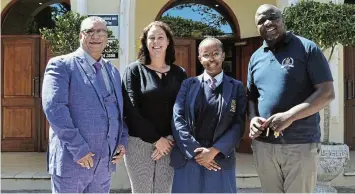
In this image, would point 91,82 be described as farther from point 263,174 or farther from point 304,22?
point 304,22

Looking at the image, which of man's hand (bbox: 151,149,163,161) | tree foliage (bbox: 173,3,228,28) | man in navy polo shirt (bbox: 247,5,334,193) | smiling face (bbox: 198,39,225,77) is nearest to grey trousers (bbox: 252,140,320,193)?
man in navy polo shirt (bbox: 247,5,334,193)

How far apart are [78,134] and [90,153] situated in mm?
159

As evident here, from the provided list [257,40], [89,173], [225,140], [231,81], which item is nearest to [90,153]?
Result: [89,173]

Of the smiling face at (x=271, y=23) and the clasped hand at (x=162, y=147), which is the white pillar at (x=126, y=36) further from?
the smiling face at (x=271, y=23)

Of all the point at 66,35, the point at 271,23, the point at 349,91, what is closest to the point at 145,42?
→ the point at 271,23

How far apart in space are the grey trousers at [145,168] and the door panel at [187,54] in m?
4.76

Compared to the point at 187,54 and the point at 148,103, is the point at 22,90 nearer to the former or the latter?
the point at 187,54

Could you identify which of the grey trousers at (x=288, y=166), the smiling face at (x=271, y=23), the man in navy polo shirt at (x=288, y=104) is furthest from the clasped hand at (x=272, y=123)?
the smiling face at (x=271, y=23)

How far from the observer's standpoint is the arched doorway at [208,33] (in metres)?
7.84

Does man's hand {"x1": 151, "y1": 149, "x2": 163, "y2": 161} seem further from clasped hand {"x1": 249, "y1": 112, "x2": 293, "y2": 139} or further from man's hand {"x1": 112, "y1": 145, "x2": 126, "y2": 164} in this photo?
clasped hand {"x1": 249, "y1": 112, "x2": 293, "y2": 139}

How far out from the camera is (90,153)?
9.05 feet

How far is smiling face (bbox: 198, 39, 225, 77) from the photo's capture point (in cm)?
295

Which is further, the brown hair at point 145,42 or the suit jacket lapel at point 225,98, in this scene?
the brown hair at point 145,42

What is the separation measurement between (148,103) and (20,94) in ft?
18.3
